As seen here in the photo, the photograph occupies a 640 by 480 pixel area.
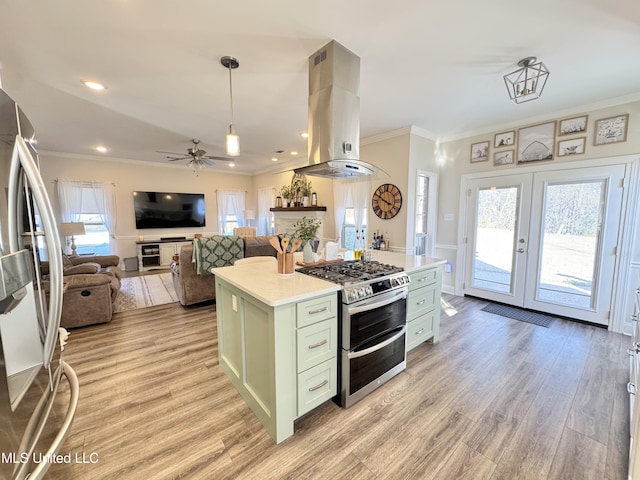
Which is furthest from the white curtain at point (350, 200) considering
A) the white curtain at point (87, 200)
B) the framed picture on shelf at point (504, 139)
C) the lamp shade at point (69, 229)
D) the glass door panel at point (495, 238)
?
the white curtain at point (87, 200)

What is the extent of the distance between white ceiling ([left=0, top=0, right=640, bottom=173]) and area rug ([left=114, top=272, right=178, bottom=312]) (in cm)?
274

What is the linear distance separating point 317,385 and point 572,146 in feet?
14.1

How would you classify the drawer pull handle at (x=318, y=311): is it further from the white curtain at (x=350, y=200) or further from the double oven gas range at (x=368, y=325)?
the white curtain at (x=350, y=200)

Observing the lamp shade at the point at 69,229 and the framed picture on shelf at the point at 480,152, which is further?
the lamp shade at the point at 69,229

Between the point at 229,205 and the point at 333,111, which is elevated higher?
the point at 333,111

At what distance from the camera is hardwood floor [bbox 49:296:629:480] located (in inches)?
60.6

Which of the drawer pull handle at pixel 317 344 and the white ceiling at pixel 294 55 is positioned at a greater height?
the white ceiling at pixel 294 55

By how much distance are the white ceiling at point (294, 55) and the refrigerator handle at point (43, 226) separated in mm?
1602

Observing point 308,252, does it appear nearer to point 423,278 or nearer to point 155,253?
point 423,278

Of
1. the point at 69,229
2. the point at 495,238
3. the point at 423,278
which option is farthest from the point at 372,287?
the point at 69,229

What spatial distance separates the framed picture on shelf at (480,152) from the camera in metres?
4.18

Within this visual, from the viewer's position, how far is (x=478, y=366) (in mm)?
2547

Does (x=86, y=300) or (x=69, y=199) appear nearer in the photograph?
(x=86, y=300)

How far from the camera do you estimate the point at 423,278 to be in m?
2.67
